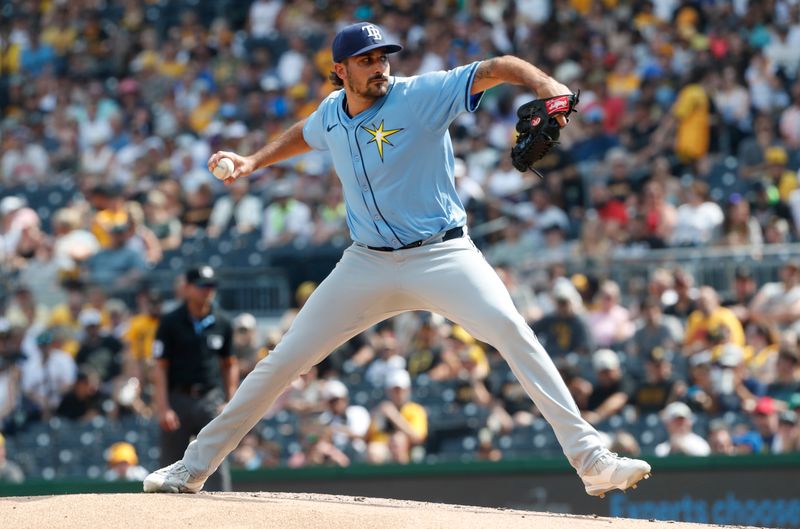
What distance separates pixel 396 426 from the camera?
10.9m

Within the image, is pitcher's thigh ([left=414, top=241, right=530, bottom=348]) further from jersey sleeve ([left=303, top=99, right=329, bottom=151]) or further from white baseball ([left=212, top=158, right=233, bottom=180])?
white baseball ([left=212, top=158, right=233, bottom=180])

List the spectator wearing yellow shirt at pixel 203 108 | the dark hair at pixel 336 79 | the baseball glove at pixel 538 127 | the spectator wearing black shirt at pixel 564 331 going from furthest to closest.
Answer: the spectator wearing yellow shirt at pixel 203 108
the spectator wearing black shirt at pixel 564 331
the dark hair at pixel 336 79
the baseball glove at pixel 538 127

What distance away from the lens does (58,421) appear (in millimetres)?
12312

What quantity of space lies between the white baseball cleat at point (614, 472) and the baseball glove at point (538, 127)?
1.23 metres

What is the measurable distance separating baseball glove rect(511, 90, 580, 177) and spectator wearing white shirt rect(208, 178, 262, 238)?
9.00 m

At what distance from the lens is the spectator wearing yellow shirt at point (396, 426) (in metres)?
10.7

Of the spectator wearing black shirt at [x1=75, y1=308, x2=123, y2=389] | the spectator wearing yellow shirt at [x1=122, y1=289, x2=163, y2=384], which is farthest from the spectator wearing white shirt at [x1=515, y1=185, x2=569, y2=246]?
the spectator wearing black shirt at [x1=75, y1=308, x2=123, y2=389]

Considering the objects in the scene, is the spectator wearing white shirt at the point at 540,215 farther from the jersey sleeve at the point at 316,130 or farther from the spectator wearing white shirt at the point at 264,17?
the jersey sleeve at the point at 316,130

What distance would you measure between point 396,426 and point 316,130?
513 cm

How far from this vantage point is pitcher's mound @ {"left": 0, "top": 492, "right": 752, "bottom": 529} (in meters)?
5.48

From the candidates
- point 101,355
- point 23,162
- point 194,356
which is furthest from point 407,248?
point 23,162

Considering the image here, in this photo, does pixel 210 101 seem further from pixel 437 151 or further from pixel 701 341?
pixel 437 151

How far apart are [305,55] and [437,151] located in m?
11.6

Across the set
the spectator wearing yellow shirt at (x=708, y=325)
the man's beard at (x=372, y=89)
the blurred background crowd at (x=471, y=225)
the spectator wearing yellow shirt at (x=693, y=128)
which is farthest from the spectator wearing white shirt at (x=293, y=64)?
the man's beard at (x=372, y=89)
